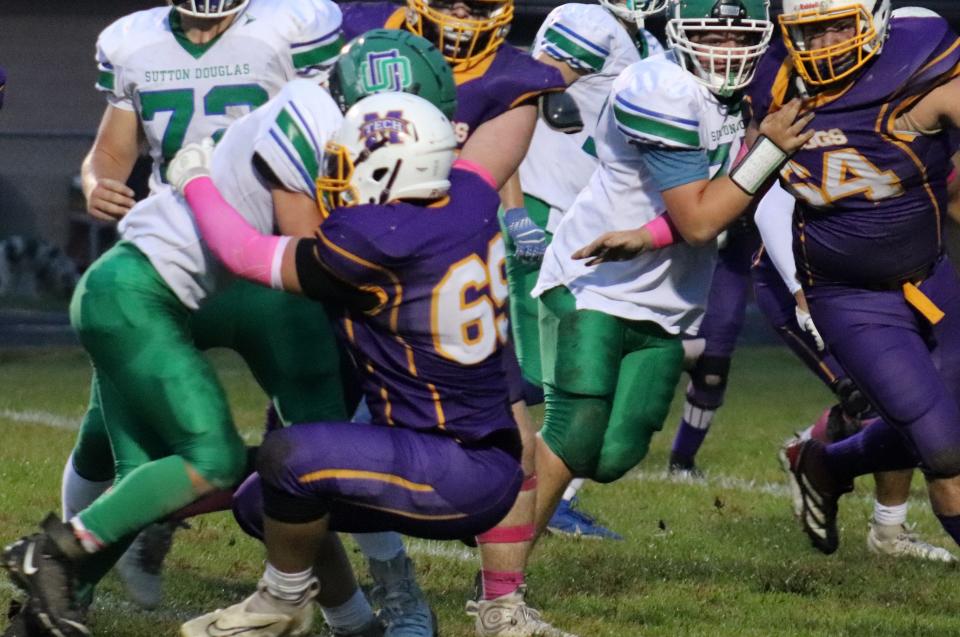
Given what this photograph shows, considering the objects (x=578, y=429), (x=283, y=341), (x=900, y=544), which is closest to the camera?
(x=283, y=341)

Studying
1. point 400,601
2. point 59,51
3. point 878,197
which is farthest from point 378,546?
point 59,51

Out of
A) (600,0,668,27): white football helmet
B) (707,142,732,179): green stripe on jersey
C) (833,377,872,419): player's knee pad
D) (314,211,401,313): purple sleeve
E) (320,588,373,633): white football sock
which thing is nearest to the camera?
(314,211,401,313): purple sleeve

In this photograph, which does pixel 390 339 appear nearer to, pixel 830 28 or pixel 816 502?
pixel 830 28

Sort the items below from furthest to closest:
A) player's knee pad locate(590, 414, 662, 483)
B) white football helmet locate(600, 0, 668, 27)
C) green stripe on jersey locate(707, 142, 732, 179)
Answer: white football helmet locate(600, 0, 668, 27) < player's knee pad locate(590, 414, 662, 483) < green stripe on jersey locate(707, 142, 732, 179)

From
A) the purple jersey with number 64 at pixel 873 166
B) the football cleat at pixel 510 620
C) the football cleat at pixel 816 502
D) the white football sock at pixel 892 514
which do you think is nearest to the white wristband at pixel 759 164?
the purple jersey with number 64 at pixel 873 166

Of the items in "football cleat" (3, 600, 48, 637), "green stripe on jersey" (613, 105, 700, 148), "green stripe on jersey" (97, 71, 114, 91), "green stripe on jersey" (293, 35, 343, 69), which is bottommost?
"football cleat" (3, 600, 48, 637)

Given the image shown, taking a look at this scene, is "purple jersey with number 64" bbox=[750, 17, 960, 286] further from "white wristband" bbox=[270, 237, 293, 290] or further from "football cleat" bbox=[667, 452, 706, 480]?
"football cleat" bbox=[667, 452, 706, 480]

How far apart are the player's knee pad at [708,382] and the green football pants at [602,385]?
212cm

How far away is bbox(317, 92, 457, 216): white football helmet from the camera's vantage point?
3680 mm

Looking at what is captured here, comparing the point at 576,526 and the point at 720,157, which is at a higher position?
the point at 720,157

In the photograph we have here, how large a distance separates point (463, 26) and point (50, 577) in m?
1.64

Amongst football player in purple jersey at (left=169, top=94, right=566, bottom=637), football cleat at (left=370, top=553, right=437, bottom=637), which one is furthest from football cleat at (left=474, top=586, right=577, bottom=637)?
football player in purple jersey at (left=169, top=94, right=566, bottom=637)

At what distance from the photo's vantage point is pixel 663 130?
15.2 ft

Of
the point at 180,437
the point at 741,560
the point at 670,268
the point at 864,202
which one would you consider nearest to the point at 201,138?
the point at 180,437
